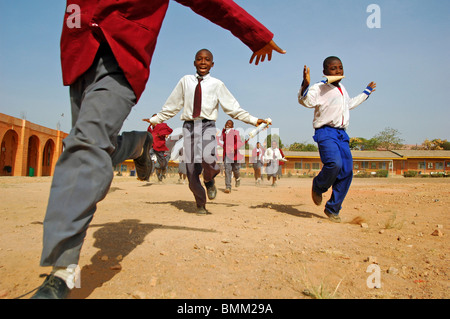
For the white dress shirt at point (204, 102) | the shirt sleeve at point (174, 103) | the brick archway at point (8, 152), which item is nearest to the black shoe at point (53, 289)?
the white dress shirt at point (204, 102)

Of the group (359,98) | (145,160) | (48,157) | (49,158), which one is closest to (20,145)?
(48,157)

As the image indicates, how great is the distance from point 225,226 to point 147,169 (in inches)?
45.1

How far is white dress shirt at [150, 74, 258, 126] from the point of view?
4.41 meters

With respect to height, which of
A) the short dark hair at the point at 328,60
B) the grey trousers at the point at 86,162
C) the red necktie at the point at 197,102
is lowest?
the grey trousers at the point at 86,162

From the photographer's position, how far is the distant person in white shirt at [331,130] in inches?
164

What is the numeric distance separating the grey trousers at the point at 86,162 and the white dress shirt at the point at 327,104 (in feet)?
10.3

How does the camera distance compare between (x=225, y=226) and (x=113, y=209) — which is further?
(x=113, y=209)

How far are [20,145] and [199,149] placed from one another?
2416cm

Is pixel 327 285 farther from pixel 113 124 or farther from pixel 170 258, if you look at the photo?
pixel 113 124

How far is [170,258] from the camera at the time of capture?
2.20m

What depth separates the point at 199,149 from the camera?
14.5ft

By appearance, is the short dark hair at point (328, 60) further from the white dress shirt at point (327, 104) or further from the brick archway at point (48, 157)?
the brick archway at point (48, 157)

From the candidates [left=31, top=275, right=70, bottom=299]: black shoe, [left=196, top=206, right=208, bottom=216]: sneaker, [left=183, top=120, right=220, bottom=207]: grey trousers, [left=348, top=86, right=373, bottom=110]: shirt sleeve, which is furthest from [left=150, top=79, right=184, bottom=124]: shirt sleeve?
[left=31, top=275, right=70, bottom=299]: black shoe
